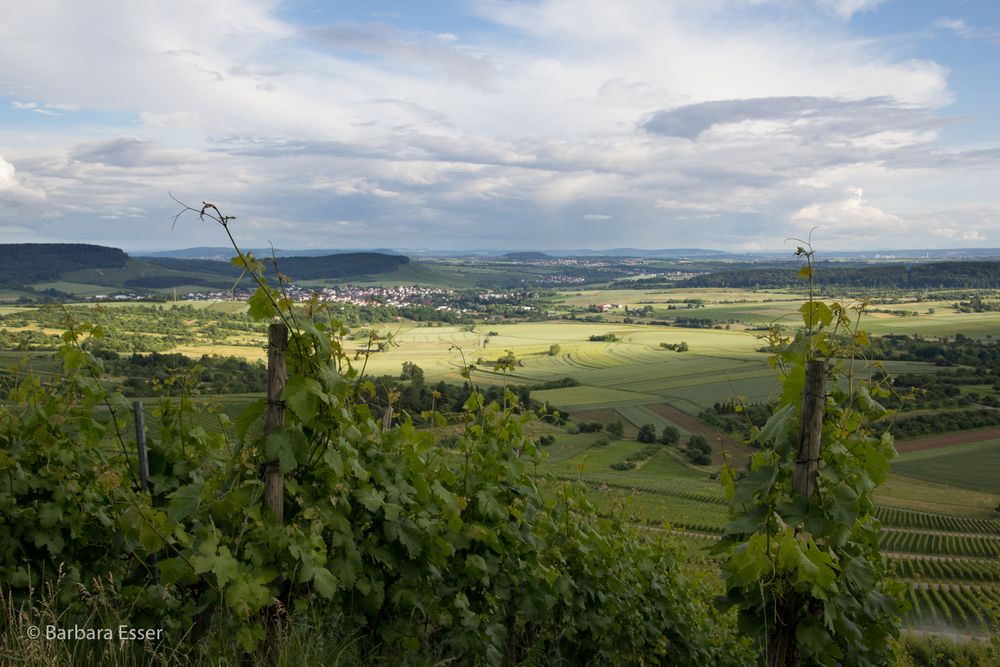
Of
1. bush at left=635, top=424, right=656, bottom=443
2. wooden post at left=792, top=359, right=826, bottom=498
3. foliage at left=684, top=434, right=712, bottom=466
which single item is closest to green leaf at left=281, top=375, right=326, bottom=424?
wooden post at left=792, top=359, right=826, bottom=498

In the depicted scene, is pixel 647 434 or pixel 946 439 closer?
pixel 946 439

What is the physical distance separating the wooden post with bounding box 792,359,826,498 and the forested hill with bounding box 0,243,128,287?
16383 centimetres

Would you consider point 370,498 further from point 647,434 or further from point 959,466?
point 959,466

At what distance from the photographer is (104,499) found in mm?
4668

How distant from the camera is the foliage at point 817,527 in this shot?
3408 mm

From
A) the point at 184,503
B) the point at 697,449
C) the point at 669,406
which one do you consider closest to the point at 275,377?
the point at 184,503

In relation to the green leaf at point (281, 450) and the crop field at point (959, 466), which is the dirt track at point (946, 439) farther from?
the green leaf at point (281, 450)

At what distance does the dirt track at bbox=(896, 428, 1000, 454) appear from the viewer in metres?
54.4

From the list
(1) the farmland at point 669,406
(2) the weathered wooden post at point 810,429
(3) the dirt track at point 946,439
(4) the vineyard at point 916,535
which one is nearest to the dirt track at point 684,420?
(1) the farmland at point 669,406

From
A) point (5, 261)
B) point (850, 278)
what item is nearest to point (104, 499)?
point (850, 278)

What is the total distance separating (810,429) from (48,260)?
183971mm

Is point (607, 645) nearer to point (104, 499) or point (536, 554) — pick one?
point (536, 554)

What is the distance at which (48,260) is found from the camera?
504 feet

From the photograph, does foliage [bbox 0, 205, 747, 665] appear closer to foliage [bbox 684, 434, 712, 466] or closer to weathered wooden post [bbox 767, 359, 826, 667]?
weathered wooden post [bbox 767, 359, 826, 667]
